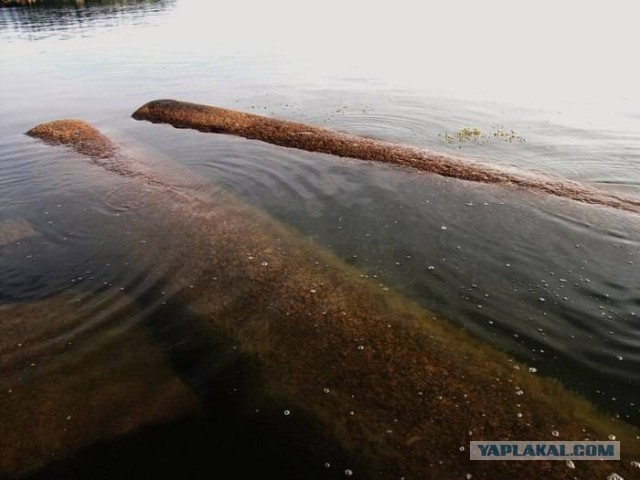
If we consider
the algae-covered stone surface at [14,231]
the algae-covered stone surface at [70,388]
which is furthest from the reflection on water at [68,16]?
the algae-covered stone surface at [70,388]

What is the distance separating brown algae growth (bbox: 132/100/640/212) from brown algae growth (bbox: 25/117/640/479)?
288 inches

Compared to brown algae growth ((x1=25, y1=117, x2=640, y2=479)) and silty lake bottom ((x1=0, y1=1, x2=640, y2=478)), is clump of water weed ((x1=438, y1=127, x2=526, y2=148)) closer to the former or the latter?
silty lake bottom ((x1=0, y1=1, x2=640, y2=478))

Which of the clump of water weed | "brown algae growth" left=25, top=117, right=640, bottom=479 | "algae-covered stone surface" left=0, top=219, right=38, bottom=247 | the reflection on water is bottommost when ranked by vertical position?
the reflection on water

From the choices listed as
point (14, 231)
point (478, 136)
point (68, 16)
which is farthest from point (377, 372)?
point (68, 16)

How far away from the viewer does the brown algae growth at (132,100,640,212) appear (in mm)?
14078

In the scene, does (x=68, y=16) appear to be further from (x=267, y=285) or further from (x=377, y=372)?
(x=377, y=372)

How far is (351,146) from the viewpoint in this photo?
58.4 ft

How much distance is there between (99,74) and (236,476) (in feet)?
121

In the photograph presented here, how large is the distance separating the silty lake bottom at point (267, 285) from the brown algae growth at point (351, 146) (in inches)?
31.8

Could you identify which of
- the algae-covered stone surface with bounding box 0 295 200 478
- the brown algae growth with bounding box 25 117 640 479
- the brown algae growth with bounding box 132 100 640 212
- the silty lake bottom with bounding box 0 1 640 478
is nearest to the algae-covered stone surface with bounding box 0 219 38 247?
the silty lake bottom with bounding box 0 1 640 478

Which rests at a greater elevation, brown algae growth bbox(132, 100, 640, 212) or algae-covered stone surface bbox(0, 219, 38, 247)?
brown algae growth bbox(132, 100, 640, 212)

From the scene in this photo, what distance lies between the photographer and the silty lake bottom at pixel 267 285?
21.2 ft

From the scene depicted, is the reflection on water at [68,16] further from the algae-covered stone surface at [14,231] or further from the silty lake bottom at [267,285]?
the algae-covered stone surface at [14,231]

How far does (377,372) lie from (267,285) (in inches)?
138
